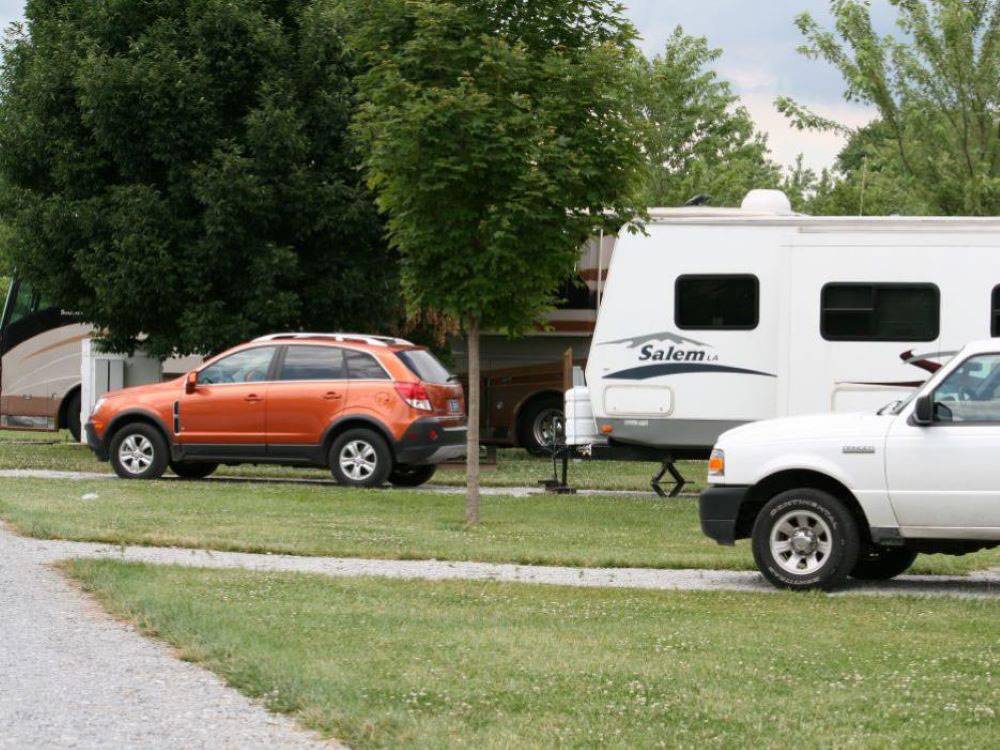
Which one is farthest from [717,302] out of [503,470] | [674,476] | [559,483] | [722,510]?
[722,510]

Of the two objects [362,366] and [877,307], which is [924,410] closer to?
[877,307]

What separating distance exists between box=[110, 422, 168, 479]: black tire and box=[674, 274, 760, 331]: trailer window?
6.53 meters

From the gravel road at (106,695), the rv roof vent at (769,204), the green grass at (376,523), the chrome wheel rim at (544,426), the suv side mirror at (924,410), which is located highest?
the rv roof vent at (769,204)

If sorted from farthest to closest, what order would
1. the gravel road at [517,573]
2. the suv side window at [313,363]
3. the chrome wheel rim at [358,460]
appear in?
the suv side window at [313,363]
the chrome wheel rim at [358,460]
the gravel road at [517,573]

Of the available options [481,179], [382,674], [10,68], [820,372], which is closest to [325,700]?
[382,674]

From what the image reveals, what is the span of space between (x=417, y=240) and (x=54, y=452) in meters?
12.8

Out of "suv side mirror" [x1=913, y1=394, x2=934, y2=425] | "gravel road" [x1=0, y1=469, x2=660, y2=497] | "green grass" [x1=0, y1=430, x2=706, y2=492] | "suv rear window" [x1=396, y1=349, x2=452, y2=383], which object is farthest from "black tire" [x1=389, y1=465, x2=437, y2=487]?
"suv side mirror" [x1=913, y1=394, x2=934, y2=425]

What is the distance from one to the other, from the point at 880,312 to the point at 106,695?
12430mm

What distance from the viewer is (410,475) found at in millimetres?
21109

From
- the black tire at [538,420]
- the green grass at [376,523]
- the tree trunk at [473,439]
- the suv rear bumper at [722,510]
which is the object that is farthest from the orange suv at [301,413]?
the suv rear bumper at [722,510]

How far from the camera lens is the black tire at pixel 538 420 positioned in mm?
25906

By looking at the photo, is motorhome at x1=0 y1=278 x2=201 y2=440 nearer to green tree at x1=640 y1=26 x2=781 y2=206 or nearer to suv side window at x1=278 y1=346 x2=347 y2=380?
suv side window at x1=278 y1=346 x2=347 y2=380

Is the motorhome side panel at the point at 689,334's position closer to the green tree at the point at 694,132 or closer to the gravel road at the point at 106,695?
the gravel road at the point at 106,695

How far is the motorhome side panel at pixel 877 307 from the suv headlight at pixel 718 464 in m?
6.32
